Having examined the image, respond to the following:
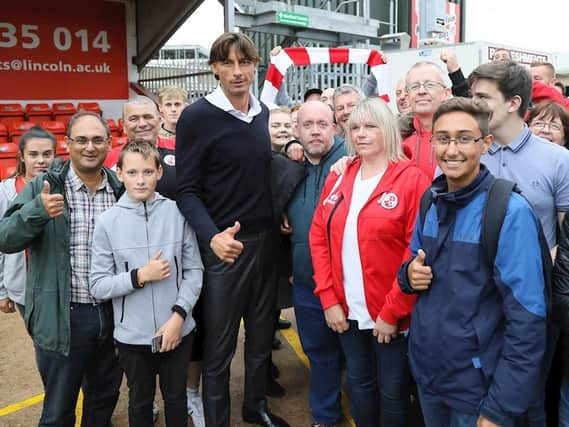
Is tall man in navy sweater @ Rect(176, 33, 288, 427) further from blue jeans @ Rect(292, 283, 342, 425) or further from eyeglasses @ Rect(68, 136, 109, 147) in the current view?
eyeglasses @ Rect(68, 136, 109, 147)

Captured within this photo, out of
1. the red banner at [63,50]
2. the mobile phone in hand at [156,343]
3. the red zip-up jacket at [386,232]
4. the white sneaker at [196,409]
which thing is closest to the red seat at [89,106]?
the red banner at [63,50]

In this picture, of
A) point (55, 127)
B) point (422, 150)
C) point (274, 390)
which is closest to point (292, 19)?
point (55, 127)

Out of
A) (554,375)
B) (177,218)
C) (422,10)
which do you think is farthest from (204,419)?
(422,10)

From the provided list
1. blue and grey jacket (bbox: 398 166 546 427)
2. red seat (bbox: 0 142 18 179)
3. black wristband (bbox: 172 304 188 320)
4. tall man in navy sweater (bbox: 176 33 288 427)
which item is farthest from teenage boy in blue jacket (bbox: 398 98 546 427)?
red seat (bbox: 0 142 18 179)

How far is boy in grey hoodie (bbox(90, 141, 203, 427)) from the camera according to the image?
2309 millimetres

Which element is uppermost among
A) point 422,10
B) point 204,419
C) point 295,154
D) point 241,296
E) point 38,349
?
point 422,10

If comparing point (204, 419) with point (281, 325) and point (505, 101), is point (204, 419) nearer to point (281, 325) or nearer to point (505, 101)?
point (281, 325)

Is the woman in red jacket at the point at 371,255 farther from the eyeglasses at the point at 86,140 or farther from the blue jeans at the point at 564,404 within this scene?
the eyeglasses at the point at 86,140

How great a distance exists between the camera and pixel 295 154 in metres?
2.88

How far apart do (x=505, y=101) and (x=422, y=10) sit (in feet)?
83.3

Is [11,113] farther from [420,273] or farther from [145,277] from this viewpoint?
[420,273]

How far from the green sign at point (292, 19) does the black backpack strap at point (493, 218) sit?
545 inches

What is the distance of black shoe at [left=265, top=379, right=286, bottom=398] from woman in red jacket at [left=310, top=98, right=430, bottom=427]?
0.92m

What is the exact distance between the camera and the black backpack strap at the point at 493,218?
5.49 ft
